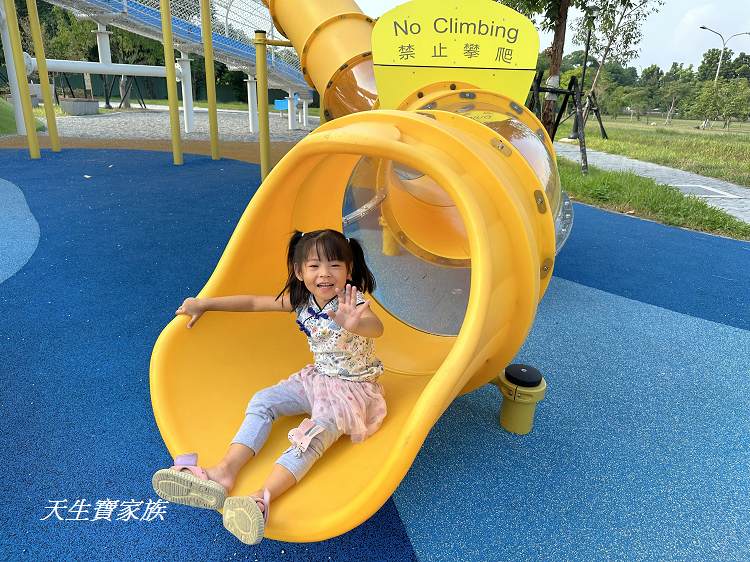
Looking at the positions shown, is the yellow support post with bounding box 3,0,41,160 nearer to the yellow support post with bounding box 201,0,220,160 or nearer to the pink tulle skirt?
the yellow support post with bounding box 201,0,220,160

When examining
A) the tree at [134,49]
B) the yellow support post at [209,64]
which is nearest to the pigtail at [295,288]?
the yellow support post at [209,64]

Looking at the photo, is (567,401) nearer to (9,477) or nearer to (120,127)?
(9,477)

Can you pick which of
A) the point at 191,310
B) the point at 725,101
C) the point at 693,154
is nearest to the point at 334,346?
the point at 191,310

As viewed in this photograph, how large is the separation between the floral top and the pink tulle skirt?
0.03 metres

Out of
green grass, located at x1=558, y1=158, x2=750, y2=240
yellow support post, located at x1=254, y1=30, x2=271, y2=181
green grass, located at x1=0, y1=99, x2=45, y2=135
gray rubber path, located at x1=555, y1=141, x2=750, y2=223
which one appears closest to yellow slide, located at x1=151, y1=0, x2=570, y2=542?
yellow support post, located at x1=254, y1=30, x2=271, y2=181

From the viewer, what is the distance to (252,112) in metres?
12.2

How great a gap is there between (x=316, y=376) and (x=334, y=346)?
0.12 meters

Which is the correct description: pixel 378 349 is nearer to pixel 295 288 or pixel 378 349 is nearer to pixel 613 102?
pixel 295 288

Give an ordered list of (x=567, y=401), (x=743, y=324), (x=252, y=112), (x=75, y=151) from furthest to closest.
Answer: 1. (x=252, y=112)
2. (x=75, y=151)
3. (x=743, y=324)
4. (x=567, y=401)

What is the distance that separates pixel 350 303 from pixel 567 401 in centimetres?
119

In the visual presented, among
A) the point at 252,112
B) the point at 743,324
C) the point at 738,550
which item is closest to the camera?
the point at 738,550

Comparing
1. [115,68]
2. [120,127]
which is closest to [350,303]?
[115,68]

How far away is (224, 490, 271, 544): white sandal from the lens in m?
1.25

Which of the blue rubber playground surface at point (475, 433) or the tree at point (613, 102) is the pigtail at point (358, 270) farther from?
the tree at point (613, 102)
